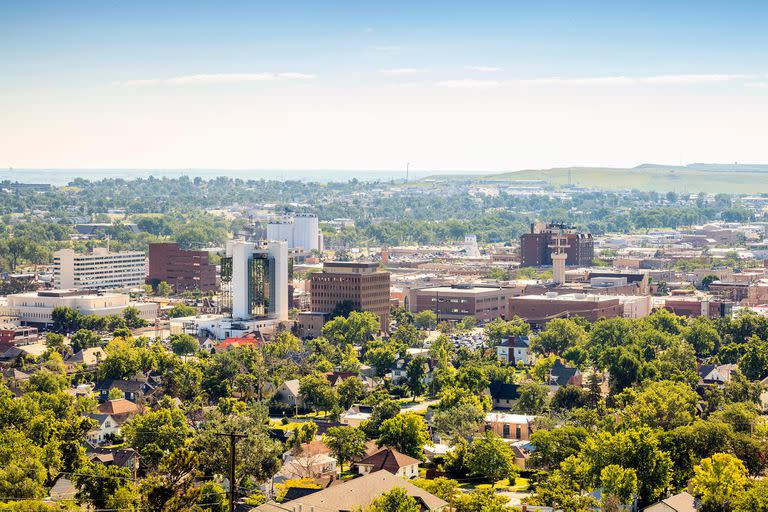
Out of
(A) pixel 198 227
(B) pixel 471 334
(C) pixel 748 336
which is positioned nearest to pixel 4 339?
(B) pixel 471 334

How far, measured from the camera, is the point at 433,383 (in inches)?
2446

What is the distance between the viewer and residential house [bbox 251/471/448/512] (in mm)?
35812

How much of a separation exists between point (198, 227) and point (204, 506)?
5897 inches

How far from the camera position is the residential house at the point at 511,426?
1999 inches

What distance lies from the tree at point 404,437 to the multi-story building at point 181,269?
223 feet

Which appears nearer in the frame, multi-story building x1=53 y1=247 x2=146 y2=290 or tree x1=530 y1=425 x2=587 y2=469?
tree x1=530 y1=425 x2=587 y2=469

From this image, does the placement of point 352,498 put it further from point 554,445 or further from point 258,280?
point 258,280

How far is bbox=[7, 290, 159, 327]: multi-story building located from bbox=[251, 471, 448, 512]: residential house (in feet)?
177

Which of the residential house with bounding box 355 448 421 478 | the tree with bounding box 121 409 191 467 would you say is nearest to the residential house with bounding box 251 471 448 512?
the residential house with bounding box 355 448 421 478

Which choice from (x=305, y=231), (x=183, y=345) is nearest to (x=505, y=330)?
(x=183, y=345)

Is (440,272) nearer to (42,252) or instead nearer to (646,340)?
(42,252)

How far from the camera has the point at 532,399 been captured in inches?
2172

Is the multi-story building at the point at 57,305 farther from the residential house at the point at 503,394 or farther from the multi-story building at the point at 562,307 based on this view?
the residential house at the point at 503,394

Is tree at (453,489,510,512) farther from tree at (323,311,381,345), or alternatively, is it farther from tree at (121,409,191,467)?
tree at (323,311,381,345)
